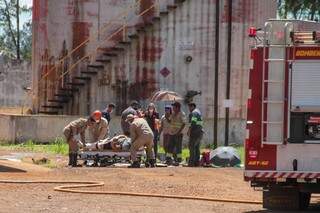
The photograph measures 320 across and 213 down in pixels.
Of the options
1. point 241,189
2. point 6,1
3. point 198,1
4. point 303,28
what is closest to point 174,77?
point 198,1

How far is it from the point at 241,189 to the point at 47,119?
46.6 feet

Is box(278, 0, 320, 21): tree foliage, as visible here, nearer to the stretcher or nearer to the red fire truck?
the stretcher

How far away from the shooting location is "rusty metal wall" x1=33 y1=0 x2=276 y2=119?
31.2 metres

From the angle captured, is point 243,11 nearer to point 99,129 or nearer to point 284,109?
point 99,129

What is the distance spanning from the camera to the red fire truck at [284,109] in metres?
12.6

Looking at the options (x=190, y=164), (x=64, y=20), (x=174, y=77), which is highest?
(x=64, y=20)

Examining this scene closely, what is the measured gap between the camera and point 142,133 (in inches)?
830

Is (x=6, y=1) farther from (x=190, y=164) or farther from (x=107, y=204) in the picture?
(x=107, y=204)

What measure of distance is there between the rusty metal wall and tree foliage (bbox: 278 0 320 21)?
20.5m

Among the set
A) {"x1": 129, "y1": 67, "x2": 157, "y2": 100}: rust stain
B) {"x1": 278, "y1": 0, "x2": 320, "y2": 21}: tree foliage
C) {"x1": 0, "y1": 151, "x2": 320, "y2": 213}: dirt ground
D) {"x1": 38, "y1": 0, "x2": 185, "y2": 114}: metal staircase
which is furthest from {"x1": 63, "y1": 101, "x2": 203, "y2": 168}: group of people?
{"x1": 278, "y1": 0, "x2": 320, "y2": 21}: tree foliage

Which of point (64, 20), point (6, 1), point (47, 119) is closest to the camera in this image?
point (47, 119)

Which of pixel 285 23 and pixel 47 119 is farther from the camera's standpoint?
pixel 47 119

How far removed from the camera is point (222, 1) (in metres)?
31.0

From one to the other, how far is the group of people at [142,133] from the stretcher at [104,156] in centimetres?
13
